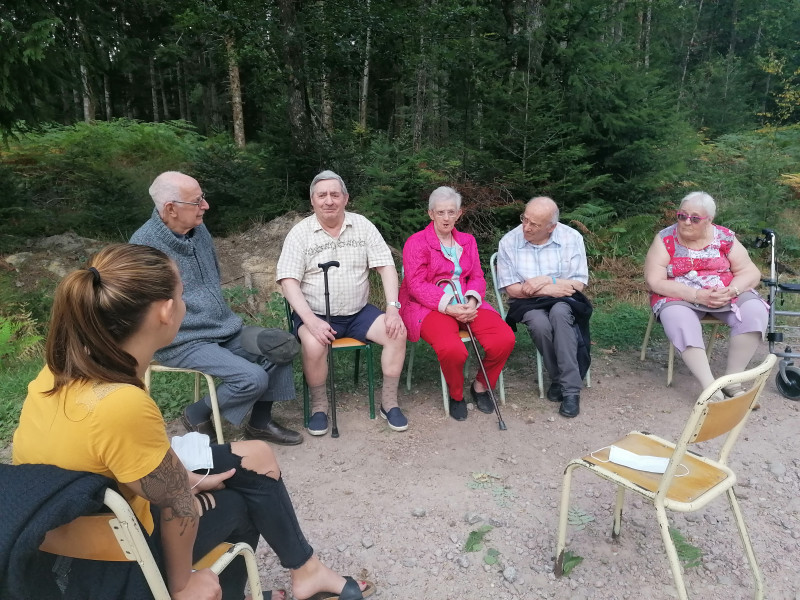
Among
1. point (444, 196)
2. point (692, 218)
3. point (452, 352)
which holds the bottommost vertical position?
point (452, 352)

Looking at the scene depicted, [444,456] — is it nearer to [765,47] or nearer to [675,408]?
[675,408]

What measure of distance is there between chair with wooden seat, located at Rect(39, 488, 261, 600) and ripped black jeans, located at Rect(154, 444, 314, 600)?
35 centimetres

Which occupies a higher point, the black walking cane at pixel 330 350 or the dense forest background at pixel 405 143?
the dense forest background at pixel 405 143

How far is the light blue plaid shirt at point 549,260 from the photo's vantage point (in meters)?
3.93

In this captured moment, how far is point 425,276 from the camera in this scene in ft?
12.4

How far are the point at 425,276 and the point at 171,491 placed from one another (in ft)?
8.55

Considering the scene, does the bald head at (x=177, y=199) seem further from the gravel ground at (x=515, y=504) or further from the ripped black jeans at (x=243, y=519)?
the ripped black jeans at (x=243, y=519)

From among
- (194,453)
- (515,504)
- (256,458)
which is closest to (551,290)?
(515,504)

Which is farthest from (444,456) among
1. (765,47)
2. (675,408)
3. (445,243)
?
(765,47)

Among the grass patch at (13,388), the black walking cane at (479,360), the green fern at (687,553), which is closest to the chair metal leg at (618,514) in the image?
the green fern at (687,553)

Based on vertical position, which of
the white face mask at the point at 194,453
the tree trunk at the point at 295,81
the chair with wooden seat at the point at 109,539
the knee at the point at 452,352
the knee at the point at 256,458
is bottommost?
the knee at the point at 452,352

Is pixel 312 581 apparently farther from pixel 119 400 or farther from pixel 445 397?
pixel 445 397

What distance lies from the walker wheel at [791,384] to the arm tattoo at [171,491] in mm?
3921

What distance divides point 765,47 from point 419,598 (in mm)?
26323
